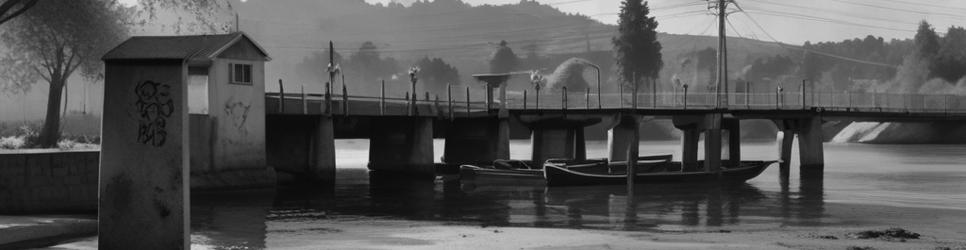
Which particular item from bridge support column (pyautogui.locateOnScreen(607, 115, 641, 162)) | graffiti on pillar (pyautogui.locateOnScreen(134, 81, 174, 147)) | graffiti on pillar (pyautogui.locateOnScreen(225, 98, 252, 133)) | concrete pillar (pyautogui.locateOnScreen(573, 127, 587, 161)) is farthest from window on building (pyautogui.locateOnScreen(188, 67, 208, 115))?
concrete pillar (pyautogui.locateOnScreen(573, 127, 587, 161))

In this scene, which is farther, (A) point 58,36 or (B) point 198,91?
(A) point 58,36

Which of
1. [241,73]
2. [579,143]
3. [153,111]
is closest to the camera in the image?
[153,111]

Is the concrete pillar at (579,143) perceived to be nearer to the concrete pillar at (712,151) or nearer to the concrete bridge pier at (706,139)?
the concrete bridge pier at (706,139)

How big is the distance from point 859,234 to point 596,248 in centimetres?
892

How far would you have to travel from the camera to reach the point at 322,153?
6316 cm

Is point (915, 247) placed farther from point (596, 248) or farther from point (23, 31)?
point (23, 31)

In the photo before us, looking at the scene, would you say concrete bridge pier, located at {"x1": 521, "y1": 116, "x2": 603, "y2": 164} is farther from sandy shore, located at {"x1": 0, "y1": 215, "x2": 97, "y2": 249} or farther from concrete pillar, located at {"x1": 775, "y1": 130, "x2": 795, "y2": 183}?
sandy shore, located at {"x1": 0, "y1": 215, "x2": 97, "y2": 249}

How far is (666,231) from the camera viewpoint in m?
35.9

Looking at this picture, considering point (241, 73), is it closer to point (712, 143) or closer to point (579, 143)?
point (712, 143)

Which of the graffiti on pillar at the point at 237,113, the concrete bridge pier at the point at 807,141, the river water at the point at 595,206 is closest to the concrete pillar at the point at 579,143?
the concrete bridge pier at the point at 807,141

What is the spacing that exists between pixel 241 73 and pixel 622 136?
88.3 feet

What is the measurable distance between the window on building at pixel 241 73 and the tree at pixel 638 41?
384 feet

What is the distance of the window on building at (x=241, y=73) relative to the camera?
179 feet

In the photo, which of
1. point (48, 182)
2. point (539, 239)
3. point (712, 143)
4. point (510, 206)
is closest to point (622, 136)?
point (712, 143)
